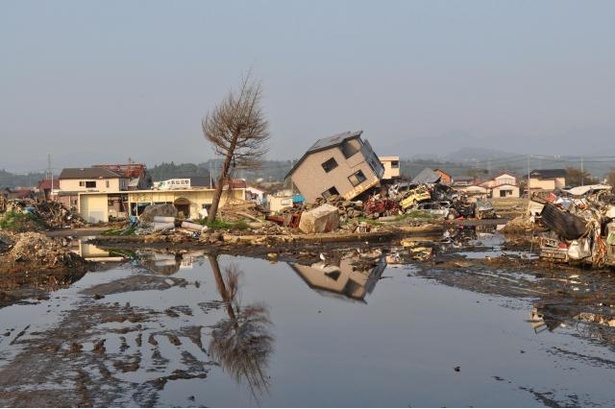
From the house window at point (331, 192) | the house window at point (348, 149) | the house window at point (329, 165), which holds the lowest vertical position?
the house window at point (331, 192)

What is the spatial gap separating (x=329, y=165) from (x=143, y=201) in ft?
48.8

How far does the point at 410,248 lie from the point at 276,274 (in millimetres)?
8613

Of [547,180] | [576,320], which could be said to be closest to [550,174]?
[547,180]

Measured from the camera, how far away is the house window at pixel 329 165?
51.5 m

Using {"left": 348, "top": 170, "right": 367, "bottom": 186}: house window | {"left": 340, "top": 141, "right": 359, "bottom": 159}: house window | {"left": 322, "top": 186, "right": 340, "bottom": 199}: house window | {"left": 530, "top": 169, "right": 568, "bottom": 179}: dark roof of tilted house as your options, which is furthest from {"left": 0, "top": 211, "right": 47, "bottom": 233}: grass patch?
{"left": 530, "top": 169, "right": 568, "bottom": 179}: dark roof of tilted house

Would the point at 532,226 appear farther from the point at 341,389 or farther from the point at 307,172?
the point at 341,389

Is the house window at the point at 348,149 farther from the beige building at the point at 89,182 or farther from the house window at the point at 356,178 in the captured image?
the beige building at the point at 89,182

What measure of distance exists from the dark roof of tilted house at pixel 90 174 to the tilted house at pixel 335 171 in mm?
20681

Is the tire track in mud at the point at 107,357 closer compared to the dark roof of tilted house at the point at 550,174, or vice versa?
the tire track in mud at the point at 107,357

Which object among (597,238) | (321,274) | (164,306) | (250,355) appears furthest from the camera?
(321,274)

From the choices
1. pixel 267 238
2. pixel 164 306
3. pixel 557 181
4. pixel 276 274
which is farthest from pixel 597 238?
pixel 557 181

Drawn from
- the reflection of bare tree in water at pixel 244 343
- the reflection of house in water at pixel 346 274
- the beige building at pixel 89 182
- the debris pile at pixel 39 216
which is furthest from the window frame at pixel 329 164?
the reflection of bare tree in water at pixel 244 343

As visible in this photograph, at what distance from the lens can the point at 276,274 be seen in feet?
69.3

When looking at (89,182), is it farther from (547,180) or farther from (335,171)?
→ (547,180)
